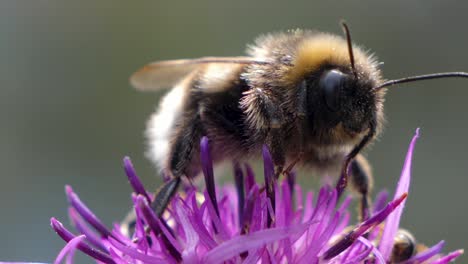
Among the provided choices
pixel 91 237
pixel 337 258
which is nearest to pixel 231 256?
pixel 337 258

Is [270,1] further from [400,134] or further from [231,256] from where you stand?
[231,256]

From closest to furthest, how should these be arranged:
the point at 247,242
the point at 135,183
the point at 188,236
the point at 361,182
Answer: the point at 247,242 < the point at 188,236 < the point at 135,183 < the point at 361,182

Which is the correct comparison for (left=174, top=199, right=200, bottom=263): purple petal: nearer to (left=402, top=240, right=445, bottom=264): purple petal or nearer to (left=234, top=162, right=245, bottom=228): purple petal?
(left=234, top=162, right=245, bottom=228): purple petal

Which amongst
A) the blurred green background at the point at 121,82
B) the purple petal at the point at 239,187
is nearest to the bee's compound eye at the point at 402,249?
the purple petal at the point at 239,187

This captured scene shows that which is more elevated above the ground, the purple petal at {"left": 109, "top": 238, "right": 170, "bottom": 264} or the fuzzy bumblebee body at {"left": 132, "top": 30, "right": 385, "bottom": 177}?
the fuzzy bumblebee body at {"left": 132, "top": 30, "right": 385, "bottom": 177}

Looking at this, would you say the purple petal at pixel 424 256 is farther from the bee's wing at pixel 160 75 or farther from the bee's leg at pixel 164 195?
the bee's wing at pixel 160 75

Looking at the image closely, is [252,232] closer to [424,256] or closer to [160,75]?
[424,256]

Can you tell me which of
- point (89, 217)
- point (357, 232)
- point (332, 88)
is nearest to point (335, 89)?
point (332, 88)

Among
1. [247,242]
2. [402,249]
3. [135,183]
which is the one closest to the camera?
[247,242]

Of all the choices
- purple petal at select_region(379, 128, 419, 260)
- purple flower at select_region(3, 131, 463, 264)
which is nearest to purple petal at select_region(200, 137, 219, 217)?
purple flower at select_region(3, 131, 463, 264)
